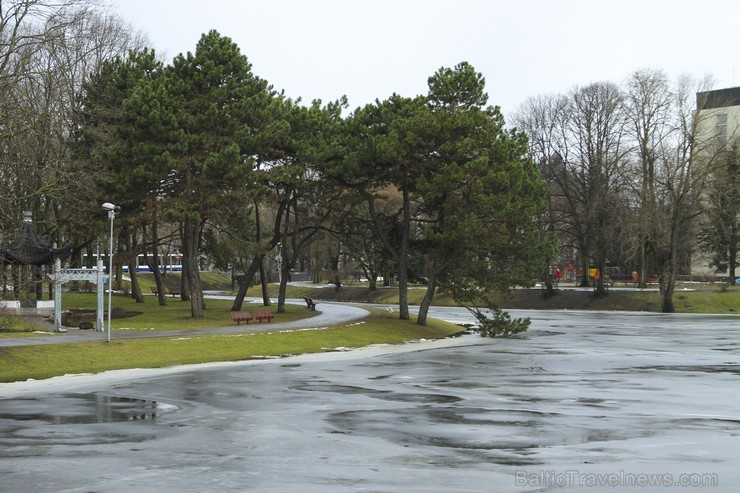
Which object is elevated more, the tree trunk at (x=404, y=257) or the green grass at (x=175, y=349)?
the tree trunk at (x=404, y=257)

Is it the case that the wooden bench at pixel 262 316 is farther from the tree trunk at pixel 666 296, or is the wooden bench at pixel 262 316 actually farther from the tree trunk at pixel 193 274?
the tree trunk at pixel 666 296

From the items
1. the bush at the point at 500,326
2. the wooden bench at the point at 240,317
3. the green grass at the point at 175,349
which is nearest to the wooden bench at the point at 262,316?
the wooden bench at the point at 240,317

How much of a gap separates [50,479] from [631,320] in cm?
5900

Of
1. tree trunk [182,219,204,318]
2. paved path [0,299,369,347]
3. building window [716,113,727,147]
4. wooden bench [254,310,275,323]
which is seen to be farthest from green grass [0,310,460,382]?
building window [716,113,727,147]

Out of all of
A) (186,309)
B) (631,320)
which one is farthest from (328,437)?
(631,320)

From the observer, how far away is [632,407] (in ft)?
66.6

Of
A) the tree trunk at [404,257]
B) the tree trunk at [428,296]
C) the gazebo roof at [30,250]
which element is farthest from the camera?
the tree trunk at [404,257]

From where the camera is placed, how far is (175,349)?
35688mm

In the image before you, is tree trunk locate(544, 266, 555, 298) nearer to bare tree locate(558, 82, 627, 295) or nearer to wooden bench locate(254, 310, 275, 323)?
bare tree locate(558, 82, 627, 295)

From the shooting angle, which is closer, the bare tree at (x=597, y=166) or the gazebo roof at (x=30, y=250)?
the gazebo roof at (x=30, y=250)

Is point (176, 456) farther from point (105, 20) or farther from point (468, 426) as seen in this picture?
point (105, 20)

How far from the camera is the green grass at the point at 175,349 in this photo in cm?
2966

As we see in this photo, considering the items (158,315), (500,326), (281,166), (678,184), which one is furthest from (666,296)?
(158,315)

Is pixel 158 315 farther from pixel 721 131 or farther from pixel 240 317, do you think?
pixel 721 131
